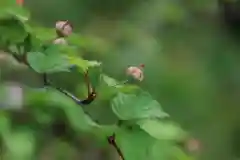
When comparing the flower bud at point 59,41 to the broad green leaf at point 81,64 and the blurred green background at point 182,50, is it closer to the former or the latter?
the broad green leaf at point 81,64

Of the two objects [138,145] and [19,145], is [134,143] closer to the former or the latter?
[138,145]

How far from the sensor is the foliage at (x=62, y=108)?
0.53 meters

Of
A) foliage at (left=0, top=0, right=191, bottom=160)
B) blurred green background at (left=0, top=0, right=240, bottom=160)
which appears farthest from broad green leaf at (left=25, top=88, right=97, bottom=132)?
blurred green background at (left=0, top=0, right=240, bottom=160)

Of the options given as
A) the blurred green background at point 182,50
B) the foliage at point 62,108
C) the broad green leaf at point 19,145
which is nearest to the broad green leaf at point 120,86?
the foliage at point 62,108

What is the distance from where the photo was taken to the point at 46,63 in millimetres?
546

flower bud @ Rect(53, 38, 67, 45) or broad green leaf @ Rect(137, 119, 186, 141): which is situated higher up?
flower bud @ Rect(53, 38, 67, 45)

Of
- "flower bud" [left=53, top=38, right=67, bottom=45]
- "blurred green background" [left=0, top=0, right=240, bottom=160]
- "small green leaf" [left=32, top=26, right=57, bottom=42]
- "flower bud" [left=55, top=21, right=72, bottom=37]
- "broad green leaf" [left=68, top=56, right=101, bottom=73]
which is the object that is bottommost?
"blurred green background" [left=0, top=0, right=240, bottom=160]

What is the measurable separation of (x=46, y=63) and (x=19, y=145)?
9cm

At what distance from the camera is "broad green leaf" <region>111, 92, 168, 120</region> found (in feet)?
1.85

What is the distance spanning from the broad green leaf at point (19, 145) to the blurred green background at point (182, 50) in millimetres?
579

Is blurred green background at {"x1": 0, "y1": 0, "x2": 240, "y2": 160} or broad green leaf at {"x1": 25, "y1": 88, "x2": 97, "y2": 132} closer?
broad green leaf at {"x1": 25, "y1": 88, "x2": 97, "y2": 132}

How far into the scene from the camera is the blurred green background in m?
1.22

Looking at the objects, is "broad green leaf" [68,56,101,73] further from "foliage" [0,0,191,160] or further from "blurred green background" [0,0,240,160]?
"blurred green background" [0,0,240,160]

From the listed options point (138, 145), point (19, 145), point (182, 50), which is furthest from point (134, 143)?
point (182, 50)
